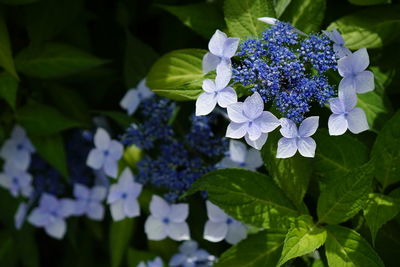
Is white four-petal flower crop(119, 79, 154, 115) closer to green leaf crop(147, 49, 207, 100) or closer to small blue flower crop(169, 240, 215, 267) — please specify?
green leaf crop(147, 49, 207, 100)

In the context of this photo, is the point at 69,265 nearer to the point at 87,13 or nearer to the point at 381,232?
the point at 87,13

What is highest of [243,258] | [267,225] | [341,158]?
[341,158]

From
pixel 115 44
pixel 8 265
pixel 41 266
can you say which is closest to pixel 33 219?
pixel 8 265

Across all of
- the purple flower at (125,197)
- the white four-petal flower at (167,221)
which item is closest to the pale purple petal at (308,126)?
the white four-petal flower at (167,221)

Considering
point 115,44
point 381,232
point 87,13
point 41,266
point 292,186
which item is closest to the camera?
point 292,186

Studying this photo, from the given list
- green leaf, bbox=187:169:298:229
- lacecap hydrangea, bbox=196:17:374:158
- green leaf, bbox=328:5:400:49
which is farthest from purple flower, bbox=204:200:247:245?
green leaf, bbox=328:5:400:49

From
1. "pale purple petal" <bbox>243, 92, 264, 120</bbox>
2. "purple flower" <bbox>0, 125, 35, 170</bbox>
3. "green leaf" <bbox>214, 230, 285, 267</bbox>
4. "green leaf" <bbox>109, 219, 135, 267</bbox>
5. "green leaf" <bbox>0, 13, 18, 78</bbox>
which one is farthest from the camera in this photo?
"purple flower" <bbox>0, 125, 35, 170</bbox>
